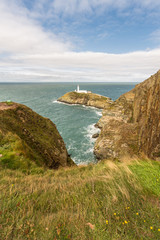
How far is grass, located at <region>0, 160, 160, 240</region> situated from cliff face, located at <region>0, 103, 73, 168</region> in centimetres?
723

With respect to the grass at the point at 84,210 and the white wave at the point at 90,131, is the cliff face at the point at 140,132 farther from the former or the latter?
the grass at the point at 84,210

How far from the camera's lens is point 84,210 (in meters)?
4.02

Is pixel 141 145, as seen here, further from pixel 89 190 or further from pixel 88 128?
pixel 88 128

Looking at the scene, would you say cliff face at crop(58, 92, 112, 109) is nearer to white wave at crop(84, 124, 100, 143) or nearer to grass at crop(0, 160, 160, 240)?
white wave at crop(84, 124, 100, 143)

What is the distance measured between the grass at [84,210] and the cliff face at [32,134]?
7.23m

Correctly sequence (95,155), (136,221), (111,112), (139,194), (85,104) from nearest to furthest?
(136,221), (139,194), (95,155), (111,112), (85,104)

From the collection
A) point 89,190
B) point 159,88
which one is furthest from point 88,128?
point 89,190

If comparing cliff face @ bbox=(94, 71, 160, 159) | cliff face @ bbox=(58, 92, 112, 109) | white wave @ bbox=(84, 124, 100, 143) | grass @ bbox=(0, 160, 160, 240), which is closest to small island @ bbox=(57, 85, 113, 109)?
cliff face @ bbox=(58, 92, 112, 109)

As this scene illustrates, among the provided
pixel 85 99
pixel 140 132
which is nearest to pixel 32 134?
pixel 140 132

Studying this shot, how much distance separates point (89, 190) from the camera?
529 centimetres

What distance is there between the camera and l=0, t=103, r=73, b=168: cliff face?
41.1ft

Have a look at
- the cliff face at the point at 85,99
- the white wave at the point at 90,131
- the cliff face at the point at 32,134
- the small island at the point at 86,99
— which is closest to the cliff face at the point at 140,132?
the white wave at the point at 90,131

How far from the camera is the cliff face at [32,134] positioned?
493 inches

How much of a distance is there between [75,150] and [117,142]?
475 inches
